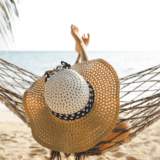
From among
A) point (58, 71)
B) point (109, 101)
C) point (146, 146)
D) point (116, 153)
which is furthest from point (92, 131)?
point (146, 146)

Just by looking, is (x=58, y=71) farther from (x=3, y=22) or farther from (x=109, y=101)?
(x=3, y=22)

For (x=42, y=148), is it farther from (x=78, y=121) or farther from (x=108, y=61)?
(x=108, y=61)

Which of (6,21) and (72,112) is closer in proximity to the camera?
(72,112)

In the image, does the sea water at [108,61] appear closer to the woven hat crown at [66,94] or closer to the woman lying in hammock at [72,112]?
the woman lying in hammock at [72,112]

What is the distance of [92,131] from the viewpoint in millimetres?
697

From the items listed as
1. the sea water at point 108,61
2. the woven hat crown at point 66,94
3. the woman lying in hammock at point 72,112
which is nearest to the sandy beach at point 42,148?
the woman lying in hammock at point 72,112

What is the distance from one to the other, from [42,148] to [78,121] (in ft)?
3.58

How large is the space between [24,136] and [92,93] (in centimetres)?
151

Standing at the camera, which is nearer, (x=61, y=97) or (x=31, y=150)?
(x=61, y=97)

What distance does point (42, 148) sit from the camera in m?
1.62

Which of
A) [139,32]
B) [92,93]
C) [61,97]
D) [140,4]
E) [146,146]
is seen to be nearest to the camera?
[61,97]

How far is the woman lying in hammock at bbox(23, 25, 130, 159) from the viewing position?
669 millimetres

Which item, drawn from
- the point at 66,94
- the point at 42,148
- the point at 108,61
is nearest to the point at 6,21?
the point at 66,94

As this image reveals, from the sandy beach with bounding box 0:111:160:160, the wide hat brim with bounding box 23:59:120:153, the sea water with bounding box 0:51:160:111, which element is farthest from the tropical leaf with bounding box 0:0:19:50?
the sea water with bounding box 0:51:160:111
